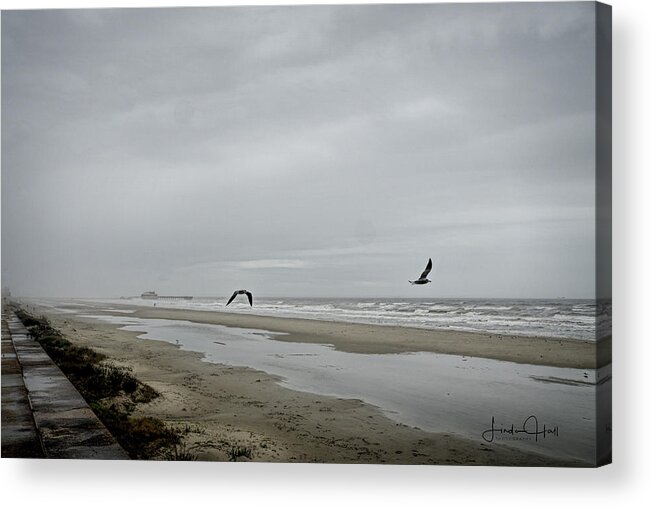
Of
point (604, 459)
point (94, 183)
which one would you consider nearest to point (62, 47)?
point (94, 183)

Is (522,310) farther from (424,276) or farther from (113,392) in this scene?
(113,392)

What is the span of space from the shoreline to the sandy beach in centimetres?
4

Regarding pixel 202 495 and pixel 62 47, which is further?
pixel 62 47

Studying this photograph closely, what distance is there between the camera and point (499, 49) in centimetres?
423

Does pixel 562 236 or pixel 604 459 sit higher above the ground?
pixel 562 236

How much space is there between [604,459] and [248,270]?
113 inches

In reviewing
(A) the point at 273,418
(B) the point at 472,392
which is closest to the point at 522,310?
(B) the point at 472,392

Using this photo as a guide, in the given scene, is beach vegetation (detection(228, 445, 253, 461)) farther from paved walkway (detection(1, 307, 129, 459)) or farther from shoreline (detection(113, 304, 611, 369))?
shoreline (detection(113, 304, 611, 369))

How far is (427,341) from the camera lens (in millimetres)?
7809

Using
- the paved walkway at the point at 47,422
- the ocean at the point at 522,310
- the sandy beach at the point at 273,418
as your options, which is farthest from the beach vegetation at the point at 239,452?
the ocean at the point at 522,310

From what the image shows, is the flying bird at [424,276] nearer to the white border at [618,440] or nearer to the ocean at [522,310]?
the ocean at [522,310]

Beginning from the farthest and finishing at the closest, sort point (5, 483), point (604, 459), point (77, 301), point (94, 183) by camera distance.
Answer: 1. point (77, 301)
2. point (94, 183)
3. point (5, 483)
4. point (604, 459)

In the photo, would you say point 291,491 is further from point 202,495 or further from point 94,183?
point 94,183

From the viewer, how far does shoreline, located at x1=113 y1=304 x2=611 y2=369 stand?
412 cm
